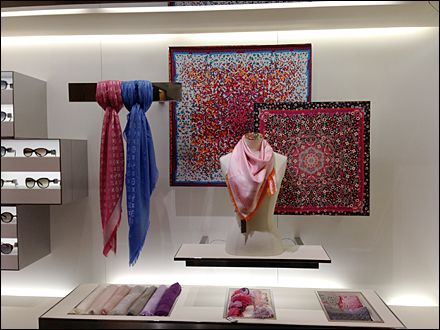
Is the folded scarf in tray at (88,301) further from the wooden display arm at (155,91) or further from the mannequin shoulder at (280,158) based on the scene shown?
the mannequin shoulder at (280,158)

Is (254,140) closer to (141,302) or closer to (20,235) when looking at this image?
(141,302)

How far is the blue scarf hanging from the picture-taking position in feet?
6.21

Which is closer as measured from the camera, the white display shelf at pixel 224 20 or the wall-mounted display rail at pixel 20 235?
the white display shelf at pixel 224 20

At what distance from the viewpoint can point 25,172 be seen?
1941 millimetres

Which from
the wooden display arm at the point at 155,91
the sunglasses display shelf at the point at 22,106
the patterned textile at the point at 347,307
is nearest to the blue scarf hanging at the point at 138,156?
the wooden display arm at the point at 155,91

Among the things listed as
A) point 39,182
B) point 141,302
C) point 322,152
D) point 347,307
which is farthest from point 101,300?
point 322,152

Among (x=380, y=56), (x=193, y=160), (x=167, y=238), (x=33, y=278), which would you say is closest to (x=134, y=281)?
(x=167, y=238)

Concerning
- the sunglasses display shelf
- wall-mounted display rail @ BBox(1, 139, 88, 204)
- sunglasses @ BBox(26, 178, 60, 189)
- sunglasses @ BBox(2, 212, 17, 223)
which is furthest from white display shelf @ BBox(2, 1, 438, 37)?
sunglasses @ BBox(2, 212, 17, 223)

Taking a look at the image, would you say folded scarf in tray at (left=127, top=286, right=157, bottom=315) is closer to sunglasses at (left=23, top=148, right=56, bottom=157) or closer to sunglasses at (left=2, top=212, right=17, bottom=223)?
sunglasses at (left=2, top=212, right=17, bottom=223)

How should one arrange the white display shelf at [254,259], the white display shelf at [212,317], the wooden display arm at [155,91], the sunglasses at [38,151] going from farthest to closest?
the sunglasses at [38,151] → the wooden display arm at [155,91] → the white display shelf at [254,259] → the white display shelf at [212,317]

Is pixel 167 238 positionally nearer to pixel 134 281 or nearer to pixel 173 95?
pixel 134 281

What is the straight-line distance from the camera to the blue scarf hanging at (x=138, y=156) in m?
1.89

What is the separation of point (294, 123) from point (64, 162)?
3.29 ft

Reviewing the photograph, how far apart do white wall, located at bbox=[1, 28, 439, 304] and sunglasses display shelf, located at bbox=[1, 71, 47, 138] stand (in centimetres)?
6
